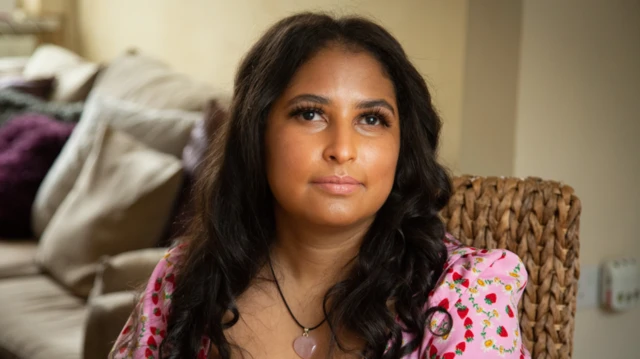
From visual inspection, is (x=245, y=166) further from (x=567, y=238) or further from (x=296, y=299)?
(x=567, y=238)

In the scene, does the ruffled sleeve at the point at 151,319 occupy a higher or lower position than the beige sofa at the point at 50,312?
higher

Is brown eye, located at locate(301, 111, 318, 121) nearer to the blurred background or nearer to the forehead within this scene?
the forehead

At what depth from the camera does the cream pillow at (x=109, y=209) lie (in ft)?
8.35

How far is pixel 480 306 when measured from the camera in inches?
51.5

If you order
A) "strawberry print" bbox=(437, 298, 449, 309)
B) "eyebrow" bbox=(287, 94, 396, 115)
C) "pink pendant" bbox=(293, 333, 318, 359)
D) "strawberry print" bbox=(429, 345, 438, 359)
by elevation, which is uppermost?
"eyebrow" bbox=(287, 94, 396, 115)

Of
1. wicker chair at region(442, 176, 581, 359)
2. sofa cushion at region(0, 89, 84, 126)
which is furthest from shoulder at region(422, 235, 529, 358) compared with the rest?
sofa cushion at region(0, 89, 84, 126)

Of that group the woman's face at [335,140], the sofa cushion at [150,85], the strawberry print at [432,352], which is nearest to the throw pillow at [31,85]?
the sofa cushion at [150,85]

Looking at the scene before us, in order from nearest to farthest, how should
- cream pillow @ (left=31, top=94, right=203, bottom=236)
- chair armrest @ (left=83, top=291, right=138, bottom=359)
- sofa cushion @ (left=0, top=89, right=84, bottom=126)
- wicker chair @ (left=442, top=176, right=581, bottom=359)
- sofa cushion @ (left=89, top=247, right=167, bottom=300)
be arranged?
1. wicker chair @ (left=442, top=176, right=581, bottom=359)
2. chair armrest @ (left=83, top=291, right=138, bottom=359)
3. sofa cushion @ (left=89, top=247, right=167, bottom=300)
4. cream pillow @ (left=31, top=94, right=203, bottom=236)
5. sofa cushion @ (left=0, top=89, right=84, bottom=126)

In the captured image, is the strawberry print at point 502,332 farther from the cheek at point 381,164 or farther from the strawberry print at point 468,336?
the cheek at point 381,164

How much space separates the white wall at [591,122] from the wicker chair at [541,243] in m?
0.30

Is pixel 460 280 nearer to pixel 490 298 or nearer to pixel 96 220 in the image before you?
pixel 490 298

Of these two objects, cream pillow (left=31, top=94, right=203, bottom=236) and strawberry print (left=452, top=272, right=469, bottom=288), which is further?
cream pillow (left=31, top=94, right=203, bottom=236)

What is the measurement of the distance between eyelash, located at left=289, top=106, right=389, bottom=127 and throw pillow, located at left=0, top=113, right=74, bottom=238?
6.80ft

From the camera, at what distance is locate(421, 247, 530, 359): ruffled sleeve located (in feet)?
4.19
